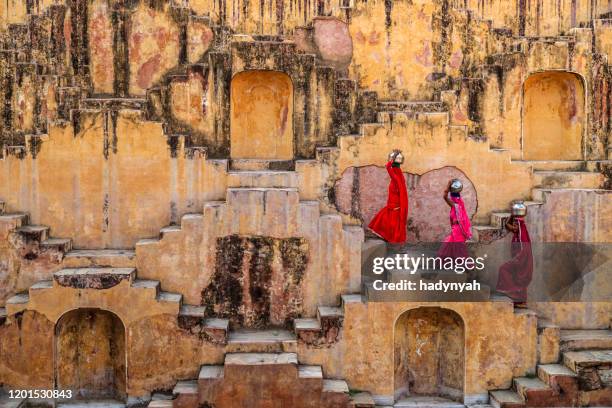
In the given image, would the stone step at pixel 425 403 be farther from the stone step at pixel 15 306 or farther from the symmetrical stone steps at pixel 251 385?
the stone step at pixel 15 306

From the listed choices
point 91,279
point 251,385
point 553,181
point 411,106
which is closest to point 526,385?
point 553,181

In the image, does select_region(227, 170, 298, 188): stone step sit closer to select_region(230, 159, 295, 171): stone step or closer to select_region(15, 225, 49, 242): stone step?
select_region(230, 159, 295, 171): stone step

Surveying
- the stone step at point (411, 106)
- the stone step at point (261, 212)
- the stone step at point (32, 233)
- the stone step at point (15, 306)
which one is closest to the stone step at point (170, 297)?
the stone step at point (261, 212)

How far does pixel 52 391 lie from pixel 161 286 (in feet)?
8.16

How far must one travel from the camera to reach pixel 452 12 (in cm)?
1504

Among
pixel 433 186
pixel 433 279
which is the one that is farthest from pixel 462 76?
pixel 433 279

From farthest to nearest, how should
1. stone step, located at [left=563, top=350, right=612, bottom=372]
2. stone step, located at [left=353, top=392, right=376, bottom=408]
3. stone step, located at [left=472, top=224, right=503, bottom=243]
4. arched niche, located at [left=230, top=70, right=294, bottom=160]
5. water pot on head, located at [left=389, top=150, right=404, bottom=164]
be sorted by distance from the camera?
arched niche, located at [left=230, top=70, right=294, bottom=160] < stone step, located at [left=472, top=224, right=503, bottom=243] < water pot on head, located at [left=389, top=150, right=404, bottom=164] < stone step, located at [left=563, top=350, right=612, bottom=372] < stone step, located at [left=353, top=392, right=376, bottom=408]

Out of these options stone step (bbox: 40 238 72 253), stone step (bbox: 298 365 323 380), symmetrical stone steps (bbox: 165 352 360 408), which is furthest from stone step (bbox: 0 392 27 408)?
stone step (bbox: 298 365 323 380)

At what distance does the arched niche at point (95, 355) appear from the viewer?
1168cm

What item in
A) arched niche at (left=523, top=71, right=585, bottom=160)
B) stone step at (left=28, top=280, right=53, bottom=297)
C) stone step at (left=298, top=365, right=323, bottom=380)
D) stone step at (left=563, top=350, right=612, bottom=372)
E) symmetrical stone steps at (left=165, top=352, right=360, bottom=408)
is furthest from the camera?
arched niche at (left=523, top=71, right=585, bottom=160)

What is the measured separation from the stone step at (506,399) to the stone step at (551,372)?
541 mm

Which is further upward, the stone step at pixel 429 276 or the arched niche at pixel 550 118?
the arched niche at pixel 550 118

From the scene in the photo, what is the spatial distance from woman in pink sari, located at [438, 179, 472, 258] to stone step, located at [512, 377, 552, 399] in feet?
7.56

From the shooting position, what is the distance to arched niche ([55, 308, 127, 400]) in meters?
11.7
